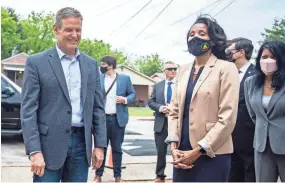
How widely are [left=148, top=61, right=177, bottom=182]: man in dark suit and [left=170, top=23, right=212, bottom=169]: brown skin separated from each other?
2571mm

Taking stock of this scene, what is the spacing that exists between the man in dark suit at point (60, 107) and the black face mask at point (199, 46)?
31.5 inches

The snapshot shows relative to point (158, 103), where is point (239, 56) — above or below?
above

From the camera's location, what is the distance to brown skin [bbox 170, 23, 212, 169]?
2818 mm

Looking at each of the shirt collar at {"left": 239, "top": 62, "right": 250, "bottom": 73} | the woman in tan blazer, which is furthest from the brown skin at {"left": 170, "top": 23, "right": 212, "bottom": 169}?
the shirt collar at {"left": 239, "top": 62, "right": 250, "bottom": 73}

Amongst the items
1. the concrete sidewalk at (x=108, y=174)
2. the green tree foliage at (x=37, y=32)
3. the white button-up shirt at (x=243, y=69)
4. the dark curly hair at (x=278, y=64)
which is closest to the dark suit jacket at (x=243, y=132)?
the white button-up shirt at (x=243, y=69)

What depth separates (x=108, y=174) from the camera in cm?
602

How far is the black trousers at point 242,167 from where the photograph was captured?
13.8 feet

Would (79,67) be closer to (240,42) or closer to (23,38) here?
(240,42)

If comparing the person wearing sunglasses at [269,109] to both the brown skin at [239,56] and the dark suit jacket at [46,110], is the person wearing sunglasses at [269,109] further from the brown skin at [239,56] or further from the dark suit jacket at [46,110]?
the dark suit jacket at [46,110]

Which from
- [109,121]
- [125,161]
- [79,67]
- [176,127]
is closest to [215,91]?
[176,127]

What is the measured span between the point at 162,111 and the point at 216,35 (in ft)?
8.93

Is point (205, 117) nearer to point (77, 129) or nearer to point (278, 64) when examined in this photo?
point (77, 129)

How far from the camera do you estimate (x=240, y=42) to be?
4.55m

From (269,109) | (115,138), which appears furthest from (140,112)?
(269,109)
